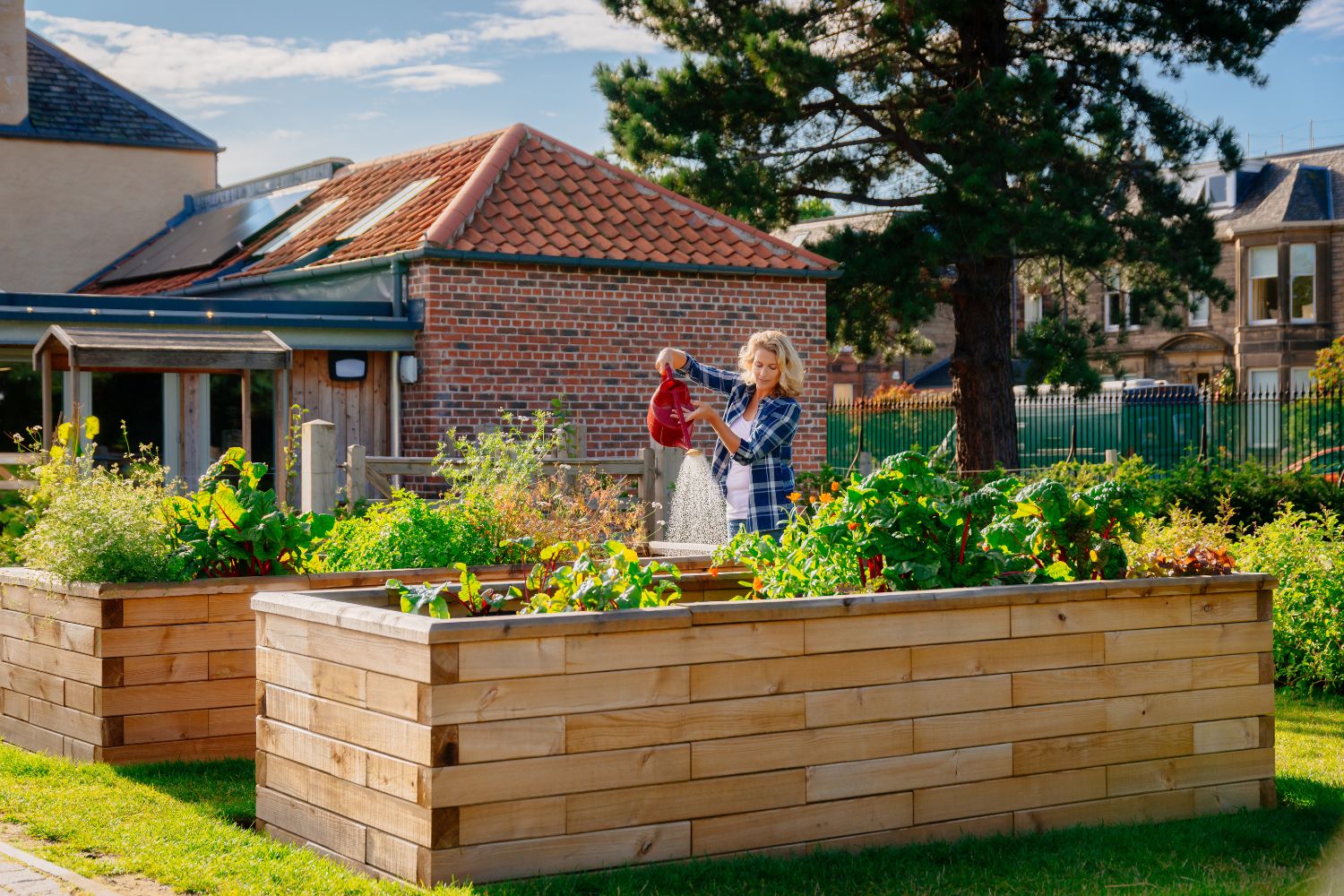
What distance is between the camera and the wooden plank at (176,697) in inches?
225

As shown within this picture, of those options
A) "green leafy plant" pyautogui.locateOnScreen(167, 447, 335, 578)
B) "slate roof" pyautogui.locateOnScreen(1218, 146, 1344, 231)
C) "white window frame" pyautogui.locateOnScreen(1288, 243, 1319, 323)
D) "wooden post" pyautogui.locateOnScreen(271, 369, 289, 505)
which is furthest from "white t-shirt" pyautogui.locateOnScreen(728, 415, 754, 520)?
"white window frame" pyautogui.locateOnScreen(1288, 243, 1319, 323)

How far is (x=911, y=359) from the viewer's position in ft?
153

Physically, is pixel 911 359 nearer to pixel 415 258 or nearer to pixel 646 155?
pixel 646 155

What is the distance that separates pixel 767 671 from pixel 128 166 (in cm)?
2258

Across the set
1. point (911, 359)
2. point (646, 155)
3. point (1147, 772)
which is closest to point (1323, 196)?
point (911, 359)

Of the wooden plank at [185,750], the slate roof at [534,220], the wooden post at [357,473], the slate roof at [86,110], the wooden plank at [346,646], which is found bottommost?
the wooden plank at [185,750]

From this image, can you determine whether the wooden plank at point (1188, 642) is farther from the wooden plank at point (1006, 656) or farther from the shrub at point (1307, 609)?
the shrub at point (1307, 609)

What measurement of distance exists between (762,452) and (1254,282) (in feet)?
109

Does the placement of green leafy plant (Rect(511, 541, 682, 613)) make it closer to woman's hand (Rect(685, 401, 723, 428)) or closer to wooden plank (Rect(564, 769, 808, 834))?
wooden plank (Rect(564, 769, 808, 834))

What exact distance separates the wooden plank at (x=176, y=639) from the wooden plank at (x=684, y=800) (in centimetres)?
224

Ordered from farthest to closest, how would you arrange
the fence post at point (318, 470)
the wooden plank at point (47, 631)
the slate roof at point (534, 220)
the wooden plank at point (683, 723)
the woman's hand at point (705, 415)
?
1. the slate roof at point (534, 220)
2. the fence post at point (318, 470)
3. the woman's hand at point (705, 415)
4. the wooden plank at point (47, 631)
5. the wooden plank at point (683, 723)

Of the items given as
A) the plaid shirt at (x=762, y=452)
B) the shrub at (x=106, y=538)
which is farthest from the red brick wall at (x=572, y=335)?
the shrub at (x=106, y=538)

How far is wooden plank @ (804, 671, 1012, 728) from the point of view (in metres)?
4.48

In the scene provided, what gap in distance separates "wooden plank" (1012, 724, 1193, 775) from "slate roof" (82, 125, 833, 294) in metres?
10.4
